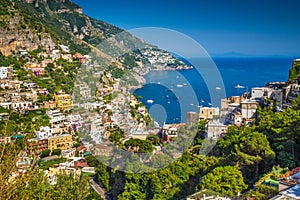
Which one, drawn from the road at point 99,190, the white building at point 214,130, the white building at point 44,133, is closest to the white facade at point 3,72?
the white building at point 44,133

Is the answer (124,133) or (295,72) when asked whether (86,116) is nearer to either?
(124,133)

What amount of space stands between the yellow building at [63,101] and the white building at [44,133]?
332 centimetres

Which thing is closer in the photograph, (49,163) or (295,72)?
(295,72)

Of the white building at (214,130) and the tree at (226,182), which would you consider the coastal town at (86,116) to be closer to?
the white building at (214,130)

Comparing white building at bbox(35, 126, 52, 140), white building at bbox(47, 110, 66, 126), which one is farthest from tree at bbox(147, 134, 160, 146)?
white building at bbox(47, 110, 66, 126)

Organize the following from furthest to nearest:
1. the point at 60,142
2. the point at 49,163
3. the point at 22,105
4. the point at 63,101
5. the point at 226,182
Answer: the point at 63,101 → the point at 22,105 → the point at 60,142 → the point at 49,163 → the point at 226,182

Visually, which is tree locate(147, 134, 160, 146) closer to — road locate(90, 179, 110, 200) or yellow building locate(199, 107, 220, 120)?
road locate(90, 179, 110, 200)

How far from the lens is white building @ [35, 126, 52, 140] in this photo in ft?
33.6

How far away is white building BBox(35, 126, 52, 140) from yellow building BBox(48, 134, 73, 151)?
0.31m

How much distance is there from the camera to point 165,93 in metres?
23.0

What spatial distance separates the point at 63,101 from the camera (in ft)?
46.2

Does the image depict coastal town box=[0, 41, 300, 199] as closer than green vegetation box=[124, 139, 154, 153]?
No

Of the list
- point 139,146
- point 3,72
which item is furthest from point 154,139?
point 3,72

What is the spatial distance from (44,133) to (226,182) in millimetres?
7470
